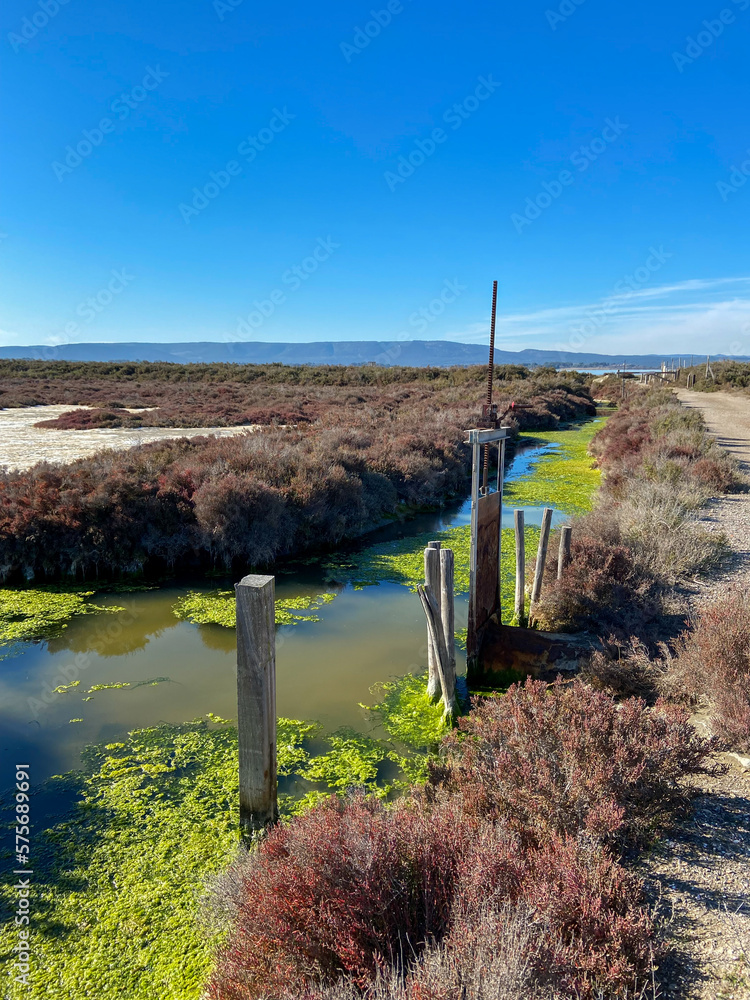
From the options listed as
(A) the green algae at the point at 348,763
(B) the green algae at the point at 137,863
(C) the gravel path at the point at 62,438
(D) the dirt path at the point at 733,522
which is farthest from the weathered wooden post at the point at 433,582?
(C) the gravel path at the point at 62,438

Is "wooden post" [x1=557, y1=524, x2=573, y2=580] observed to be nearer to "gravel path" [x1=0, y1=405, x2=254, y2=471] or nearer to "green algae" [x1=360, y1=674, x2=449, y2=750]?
"green algae" [x1=360, y1=674, x2=449, y2=750]

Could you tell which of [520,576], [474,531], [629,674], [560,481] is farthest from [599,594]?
[560,481]

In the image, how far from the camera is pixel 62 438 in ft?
70.3

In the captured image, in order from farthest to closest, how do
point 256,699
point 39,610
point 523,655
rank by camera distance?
point 39,610 < point 523,655 < point 256,699

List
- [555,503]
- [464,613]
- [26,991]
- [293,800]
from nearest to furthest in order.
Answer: [26,991] → [293,800] → [464,613] → [555,503]

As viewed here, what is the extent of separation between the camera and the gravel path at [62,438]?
17016mm

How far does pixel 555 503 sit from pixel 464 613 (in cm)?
788

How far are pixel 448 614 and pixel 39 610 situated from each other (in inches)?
273

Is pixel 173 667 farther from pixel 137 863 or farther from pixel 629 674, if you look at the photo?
pixel 629 674

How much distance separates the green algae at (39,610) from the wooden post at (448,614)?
235 inches

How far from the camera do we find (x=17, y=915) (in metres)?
4.07

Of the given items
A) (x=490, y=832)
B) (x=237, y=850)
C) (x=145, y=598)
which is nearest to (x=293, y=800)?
(x=237, y=850)

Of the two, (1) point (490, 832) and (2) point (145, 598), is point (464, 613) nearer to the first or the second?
(2) point (145, 598)

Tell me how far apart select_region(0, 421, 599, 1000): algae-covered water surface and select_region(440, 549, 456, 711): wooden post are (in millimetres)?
391
